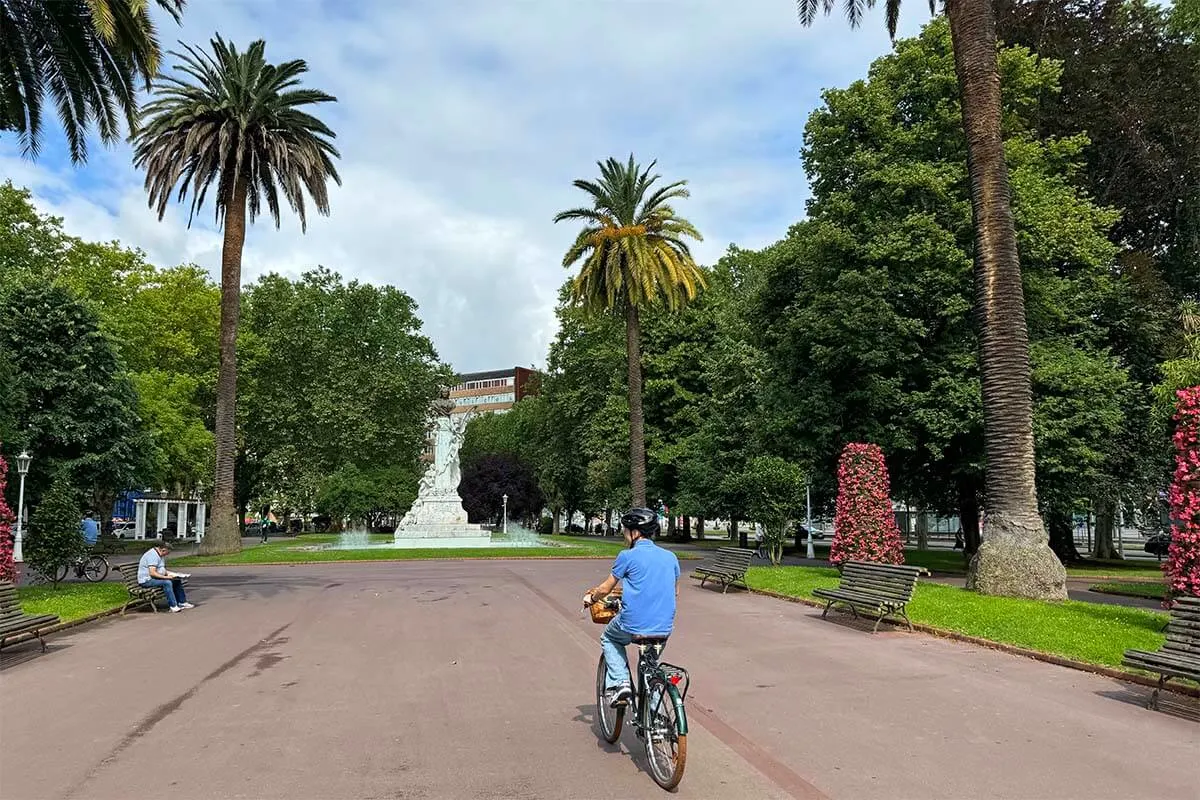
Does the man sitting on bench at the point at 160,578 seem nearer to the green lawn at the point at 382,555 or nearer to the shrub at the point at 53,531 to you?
the shrub at the point at 53,531

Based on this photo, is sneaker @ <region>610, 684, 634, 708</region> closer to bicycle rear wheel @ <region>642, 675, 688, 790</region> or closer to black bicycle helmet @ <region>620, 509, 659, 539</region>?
bicycle rear wheel @ <region>642, 675, 688, 790</region>

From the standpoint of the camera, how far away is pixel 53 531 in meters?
17.4

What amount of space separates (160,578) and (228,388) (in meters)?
16.5

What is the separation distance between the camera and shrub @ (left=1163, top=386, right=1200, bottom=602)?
11000mm

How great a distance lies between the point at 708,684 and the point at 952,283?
730 inches

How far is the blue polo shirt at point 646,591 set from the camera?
5.92 meters

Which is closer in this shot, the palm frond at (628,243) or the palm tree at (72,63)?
the palm tree at (72,63)

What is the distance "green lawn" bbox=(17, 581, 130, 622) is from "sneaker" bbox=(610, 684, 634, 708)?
11493 mm

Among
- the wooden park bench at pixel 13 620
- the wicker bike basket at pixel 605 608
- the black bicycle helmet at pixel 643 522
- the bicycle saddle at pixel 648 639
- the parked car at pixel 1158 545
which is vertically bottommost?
the parked car at pixel 1158 545

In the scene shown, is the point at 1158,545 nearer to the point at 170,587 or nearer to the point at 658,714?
the point at 170,587

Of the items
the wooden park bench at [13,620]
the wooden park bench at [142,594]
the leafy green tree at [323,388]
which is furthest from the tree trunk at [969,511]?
the leafy green tree at [323,388]

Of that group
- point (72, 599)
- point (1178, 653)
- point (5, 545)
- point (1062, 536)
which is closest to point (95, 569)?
point (72, 599)

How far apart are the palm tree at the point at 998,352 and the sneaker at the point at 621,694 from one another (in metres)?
12.3

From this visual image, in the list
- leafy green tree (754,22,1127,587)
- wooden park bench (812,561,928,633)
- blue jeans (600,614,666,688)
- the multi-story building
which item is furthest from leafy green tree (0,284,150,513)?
the multi-story building
